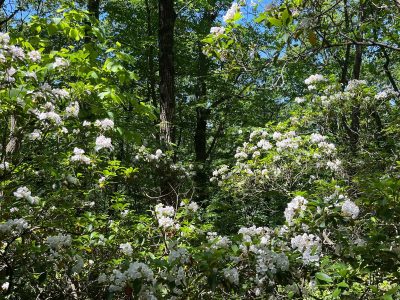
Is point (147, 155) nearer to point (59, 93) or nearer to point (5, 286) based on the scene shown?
point (59, 93)

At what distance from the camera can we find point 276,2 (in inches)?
102

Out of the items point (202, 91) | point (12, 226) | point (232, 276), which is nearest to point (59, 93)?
point (12, 226)

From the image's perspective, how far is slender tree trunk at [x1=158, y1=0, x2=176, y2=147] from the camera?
195 inches

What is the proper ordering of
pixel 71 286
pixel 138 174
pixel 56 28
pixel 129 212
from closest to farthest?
pixel 71 286 < pixel 56 28 < pixel 129 212 < pixel 138 174

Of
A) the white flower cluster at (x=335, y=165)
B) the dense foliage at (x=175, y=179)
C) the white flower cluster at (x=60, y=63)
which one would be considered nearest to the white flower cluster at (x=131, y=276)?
the dense foliage at (x=175, y=179)

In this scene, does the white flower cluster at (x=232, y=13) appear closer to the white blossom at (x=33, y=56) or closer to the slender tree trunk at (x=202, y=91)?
the white blossom at (x=33, y=56)

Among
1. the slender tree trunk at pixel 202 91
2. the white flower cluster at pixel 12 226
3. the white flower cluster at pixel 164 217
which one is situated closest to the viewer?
the white flower cluster at pixel 12 226

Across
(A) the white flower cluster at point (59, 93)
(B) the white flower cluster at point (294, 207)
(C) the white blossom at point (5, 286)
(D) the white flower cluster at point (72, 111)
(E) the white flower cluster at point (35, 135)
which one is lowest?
(C) the white blossom at point (5, 286)

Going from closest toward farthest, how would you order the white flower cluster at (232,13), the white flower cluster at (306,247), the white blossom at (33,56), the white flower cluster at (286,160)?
1. the white flower cluster at (306,247)
2. the white blossom at (33,56)
3. the white flower cluster at (232,13)
4. the white flower cluster at (286,160)

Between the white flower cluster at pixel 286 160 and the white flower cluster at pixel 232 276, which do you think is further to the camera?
the white flower cluster at pixel 286 160

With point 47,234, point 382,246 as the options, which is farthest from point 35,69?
point 382,246

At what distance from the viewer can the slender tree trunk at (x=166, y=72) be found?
16.2 feet

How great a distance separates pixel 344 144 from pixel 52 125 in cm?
505

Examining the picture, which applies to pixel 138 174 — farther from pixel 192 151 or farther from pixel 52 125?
pixel 192 151
